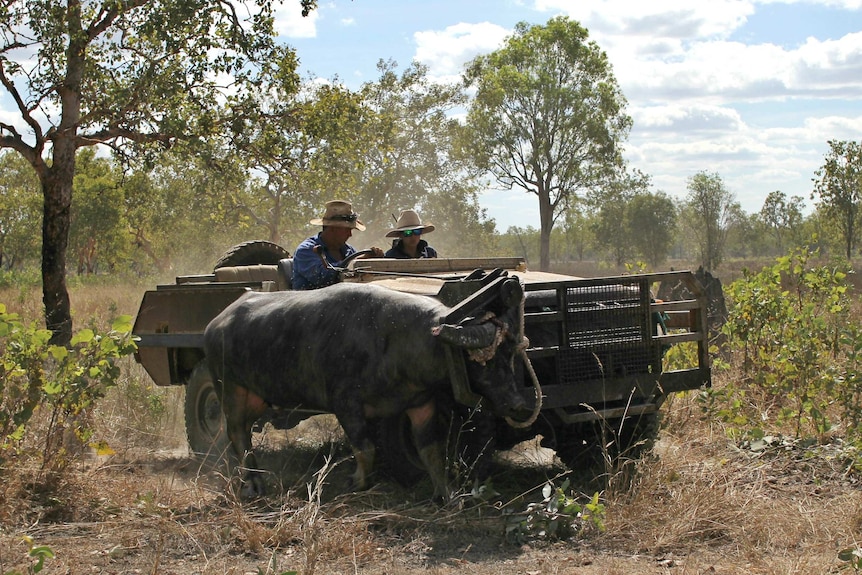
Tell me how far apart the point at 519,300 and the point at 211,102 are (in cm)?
720

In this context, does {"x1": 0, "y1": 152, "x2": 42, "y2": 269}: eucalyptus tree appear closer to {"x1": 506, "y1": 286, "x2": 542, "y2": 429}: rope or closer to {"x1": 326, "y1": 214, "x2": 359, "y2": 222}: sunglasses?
{"x1": 326, "y1": 214, "x2": 359, "y2": 222}: sunglasses

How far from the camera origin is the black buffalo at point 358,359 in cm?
571

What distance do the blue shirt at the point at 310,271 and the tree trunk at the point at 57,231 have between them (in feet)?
14.9

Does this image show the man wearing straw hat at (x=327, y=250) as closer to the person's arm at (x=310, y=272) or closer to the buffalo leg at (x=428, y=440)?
the person's arm at (x=310, y=272)

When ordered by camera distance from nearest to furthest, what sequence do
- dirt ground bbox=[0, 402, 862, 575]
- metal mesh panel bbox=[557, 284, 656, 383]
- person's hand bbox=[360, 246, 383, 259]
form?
dirt ground bbox=[0, 402, 862, 575], metal mesh panel bbox=[557, 284, 656, 383], person's hand bbox=[360, 246, 383, 259]

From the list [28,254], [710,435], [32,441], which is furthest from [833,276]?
[28,254]

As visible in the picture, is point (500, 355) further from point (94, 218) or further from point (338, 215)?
point (94, 218)

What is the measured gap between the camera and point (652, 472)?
6.12 m

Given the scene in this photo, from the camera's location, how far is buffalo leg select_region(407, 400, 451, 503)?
6.07 m

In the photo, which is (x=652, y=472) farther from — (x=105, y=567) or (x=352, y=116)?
(x=352, y=116)

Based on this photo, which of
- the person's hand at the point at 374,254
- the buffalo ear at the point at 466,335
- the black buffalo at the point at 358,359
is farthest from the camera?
the person's hand at the point at 374,254

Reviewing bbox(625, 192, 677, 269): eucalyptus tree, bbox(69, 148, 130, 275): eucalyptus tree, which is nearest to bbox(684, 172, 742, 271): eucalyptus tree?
bbox(625, 192, 677, 269): eucalyptus tree

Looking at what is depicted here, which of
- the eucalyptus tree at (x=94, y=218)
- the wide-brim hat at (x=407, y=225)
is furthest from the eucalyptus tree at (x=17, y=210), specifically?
the wide-brim hat at (x=407, y=225)

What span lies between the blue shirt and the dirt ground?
1.53 metres
